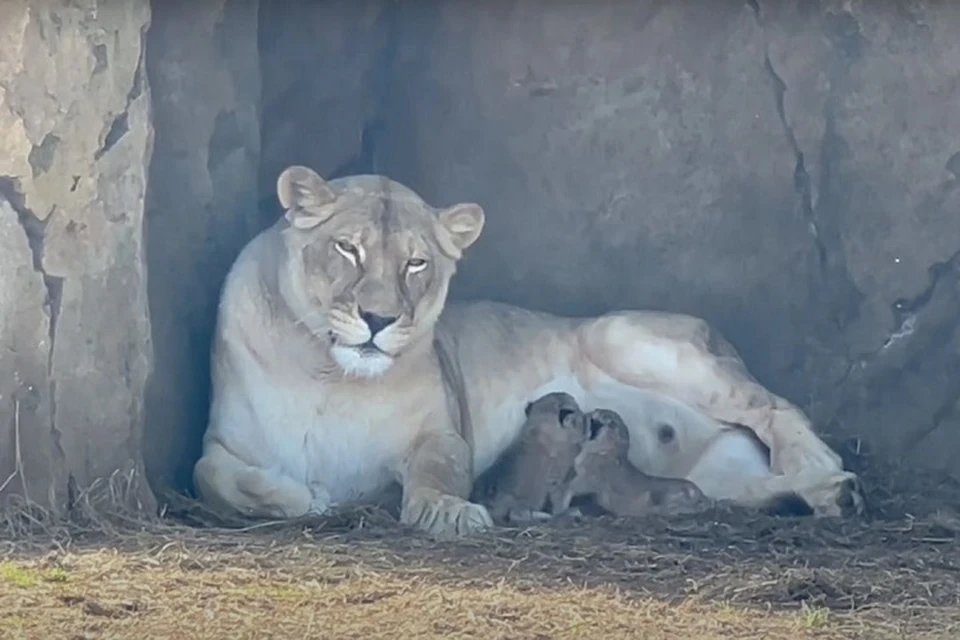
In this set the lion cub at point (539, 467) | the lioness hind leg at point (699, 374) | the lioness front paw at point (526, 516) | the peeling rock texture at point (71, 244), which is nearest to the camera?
the peeling rock texture at point (71, 244)

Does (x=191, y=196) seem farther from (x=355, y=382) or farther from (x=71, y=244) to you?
(x=71, y=244)

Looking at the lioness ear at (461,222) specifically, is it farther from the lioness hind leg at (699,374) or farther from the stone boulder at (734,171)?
the stone boulder at (734,171)

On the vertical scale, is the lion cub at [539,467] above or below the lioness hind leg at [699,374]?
below

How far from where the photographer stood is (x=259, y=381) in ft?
21.8

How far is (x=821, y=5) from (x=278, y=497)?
270 centimetres

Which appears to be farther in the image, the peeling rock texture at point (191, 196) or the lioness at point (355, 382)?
the peeling rock texture at point (191, 196)

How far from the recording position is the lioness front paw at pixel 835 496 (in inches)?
259

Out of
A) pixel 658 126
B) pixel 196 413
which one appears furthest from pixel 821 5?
pixel 196 413

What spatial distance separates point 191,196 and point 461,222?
0.91 m

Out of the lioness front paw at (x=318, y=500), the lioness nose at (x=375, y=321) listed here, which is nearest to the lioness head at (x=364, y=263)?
the lioness nose at (x=375, y=321)

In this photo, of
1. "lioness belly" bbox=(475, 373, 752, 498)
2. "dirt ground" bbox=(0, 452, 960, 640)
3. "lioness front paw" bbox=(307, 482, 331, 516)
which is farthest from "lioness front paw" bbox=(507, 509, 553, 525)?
"lioness belly" bbox=(475, 373, 752, 498)

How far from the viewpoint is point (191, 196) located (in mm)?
6906

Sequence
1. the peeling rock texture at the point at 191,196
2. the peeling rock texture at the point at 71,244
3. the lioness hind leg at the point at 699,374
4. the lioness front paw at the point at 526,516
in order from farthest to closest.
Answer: the lioness hind leg at the point at 699,374, the peeling rock texture at the point at 191,196, the lioness front paw at the point at 526,516, the peeling rock texture at the point at 71,244

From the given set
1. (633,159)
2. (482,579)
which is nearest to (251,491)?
(482,579)
